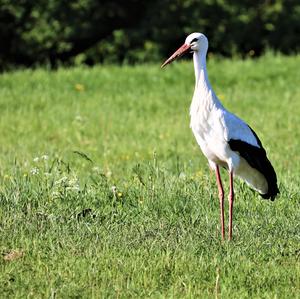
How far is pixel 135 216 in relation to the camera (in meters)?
7.17

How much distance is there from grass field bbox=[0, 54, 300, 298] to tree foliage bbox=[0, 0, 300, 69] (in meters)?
8.23

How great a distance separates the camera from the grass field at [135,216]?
5.75 metres

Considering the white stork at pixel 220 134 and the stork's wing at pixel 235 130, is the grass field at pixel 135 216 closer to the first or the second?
the white stork at pixel 220 134

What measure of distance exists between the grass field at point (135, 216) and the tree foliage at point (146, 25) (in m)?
8.23

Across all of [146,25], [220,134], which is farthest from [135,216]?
[146,25]

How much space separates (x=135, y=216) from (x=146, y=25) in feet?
46.7

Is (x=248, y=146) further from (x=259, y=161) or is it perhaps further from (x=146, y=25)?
(x=146, y=25)

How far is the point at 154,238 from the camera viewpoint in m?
6.51

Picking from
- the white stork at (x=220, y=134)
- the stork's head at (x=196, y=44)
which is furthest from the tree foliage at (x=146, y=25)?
the white stork at (x=220, y=134)

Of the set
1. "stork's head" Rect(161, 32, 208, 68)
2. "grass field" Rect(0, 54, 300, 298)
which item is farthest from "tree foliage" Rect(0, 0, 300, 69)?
"stork's head" Rect(161, 32, 208, 68)

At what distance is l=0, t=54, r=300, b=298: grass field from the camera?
575 centimetres

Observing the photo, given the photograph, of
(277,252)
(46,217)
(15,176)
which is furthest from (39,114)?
(277,252)

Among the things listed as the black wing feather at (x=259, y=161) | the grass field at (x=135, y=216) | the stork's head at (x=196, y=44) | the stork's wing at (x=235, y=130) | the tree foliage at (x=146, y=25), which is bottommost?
the tree foliage at (x=146, y=25)

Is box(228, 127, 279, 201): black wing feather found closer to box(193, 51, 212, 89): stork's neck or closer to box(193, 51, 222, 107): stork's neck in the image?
box(193, 51, 222, 107): stork's neck
